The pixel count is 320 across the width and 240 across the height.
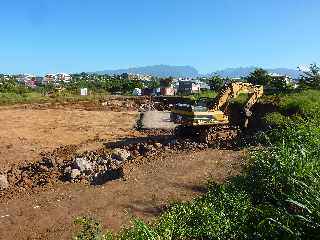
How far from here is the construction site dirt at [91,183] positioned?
33.9 ft

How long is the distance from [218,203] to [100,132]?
19.1 meters

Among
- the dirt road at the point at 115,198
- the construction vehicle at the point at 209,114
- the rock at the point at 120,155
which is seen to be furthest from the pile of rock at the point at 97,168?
the construction vehicle at the point at 209,114

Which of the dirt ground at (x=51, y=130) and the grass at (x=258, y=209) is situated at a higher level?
the grass at (x=258, y=209)

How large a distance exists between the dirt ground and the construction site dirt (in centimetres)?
5

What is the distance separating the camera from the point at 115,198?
11469mm

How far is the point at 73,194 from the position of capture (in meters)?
12.4

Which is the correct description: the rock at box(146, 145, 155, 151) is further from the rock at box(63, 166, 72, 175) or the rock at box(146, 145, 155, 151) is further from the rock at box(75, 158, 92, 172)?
the rock at box(63, 166, 72, 175)

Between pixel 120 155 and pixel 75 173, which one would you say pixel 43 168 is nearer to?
pixel 75 173

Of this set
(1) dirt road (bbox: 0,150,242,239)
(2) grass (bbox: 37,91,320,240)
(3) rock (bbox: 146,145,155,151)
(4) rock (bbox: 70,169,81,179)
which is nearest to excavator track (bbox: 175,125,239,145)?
(3) rock (bbox: 146,145,155,151)

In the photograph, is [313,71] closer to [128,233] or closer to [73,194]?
[73,194]

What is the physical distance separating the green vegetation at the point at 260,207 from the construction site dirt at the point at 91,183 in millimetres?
1523

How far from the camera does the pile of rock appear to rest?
14.8 metres

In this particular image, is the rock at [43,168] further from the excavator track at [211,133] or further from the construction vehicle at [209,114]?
the excavator track at [211,133]

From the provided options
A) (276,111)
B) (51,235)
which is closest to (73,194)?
(51,235)
